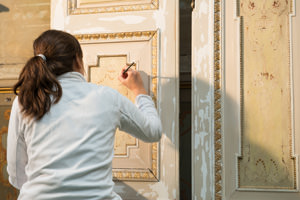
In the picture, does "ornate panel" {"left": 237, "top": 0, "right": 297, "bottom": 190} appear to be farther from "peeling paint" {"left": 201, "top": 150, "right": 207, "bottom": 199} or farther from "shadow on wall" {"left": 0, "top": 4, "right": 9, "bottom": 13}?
"shadow on wall" {"left": 0, "top": 4, "right": 9, "bottom": 13}

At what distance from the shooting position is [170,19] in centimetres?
143

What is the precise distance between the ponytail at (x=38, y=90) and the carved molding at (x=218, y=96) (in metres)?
0.72

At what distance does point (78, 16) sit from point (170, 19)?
0.45 meters

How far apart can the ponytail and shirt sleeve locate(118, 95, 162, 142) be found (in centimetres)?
19

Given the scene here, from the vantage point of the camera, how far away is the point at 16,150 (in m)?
0.90

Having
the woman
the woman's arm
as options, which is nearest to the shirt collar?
the woman

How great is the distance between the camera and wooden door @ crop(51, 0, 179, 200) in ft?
4.54

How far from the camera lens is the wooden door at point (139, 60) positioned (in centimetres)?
138

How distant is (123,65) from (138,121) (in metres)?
0.56

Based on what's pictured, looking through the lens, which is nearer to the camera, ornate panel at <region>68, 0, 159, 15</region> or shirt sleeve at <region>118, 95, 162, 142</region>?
shirt sleeve at <region>118, 95, 162, 142</region>

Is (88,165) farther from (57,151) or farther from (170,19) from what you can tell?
(170,19)

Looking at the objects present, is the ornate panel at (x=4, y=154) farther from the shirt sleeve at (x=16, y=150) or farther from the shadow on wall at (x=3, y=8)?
the shirt sleeve at (x=16, y=150)

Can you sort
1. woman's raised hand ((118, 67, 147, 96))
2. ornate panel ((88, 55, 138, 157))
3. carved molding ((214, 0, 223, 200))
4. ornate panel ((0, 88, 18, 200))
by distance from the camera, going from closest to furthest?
woman's raised hand ((118, 67, 147, 96)) < carved molding ((214, 0, 223, 200)) < ornate panel ((88, 55, 138, 157)) < ornate panel ((0, 88, 18, 200))

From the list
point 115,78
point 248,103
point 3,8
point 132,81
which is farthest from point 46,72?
point 3,8
